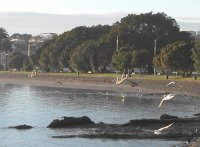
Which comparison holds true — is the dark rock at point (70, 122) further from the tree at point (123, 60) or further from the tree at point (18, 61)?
the tree at point (18, 61)

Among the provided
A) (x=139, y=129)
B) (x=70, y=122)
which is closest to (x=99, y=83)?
(x=70, y=122)

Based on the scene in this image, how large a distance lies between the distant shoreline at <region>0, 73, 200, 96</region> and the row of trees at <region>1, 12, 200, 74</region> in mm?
5045

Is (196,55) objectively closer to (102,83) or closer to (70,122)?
(102,83)

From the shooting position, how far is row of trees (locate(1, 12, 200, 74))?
96062 millimetres

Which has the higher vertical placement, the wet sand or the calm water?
the wet sand

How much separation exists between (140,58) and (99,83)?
948 cm

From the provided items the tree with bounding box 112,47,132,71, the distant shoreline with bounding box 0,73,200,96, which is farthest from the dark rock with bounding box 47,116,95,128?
the tree with bounding box 112,47,132,71

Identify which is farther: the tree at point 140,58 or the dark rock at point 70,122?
the tree at point 140,58

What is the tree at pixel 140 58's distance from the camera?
10768cm

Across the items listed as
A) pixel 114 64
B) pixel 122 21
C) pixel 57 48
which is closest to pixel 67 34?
pixel 57 48

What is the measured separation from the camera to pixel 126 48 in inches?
4587

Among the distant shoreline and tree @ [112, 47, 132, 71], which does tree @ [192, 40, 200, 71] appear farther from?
tree @ [112, 47, 132, 71]

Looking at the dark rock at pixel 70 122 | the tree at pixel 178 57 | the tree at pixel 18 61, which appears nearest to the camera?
the dark rock at pixel 70 122

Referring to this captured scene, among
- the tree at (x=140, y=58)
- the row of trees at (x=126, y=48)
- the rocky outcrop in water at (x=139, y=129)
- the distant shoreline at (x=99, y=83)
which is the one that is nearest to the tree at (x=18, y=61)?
the row of trees at (x=126, y=48)
